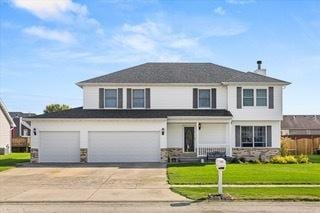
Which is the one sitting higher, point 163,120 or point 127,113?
point 127,113

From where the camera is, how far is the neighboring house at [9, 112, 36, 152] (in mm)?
53125

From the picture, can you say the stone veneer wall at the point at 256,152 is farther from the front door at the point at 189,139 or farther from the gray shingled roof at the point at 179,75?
the gray shingled roof at the point at 179,75

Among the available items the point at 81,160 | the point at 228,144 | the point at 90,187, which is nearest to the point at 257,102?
the point at 228,144

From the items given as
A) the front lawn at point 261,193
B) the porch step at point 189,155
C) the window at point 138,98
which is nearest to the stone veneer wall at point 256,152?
the porch step at point 189,155

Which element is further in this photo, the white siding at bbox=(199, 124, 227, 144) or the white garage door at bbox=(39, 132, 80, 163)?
the white siding at bbox=(199, 124, 227, 144)

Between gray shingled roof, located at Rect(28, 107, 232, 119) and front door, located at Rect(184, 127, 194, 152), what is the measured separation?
130 cm

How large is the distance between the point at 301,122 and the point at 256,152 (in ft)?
130

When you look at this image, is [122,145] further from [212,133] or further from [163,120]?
[212,133]

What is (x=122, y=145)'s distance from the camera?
104ft

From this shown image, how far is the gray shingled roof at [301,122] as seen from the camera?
68.1 metres

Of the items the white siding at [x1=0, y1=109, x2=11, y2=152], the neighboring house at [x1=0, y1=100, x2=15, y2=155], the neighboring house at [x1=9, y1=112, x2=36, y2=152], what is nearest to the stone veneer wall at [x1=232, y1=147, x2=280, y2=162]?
the neighboring house at [x1=9, y1=112, x2=36, y2=152]

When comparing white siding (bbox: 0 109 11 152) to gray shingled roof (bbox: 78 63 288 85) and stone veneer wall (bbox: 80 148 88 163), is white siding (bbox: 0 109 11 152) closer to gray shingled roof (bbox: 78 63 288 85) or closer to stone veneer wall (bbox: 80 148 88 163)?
gray shingled roof (bbox: 78 63 288 85)

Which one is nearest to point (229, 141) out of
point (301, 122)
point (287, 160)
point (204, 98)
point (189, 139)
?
point (189, 139)

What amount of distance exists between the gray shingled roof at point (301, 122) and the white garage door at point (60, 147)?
42510 millimetres
